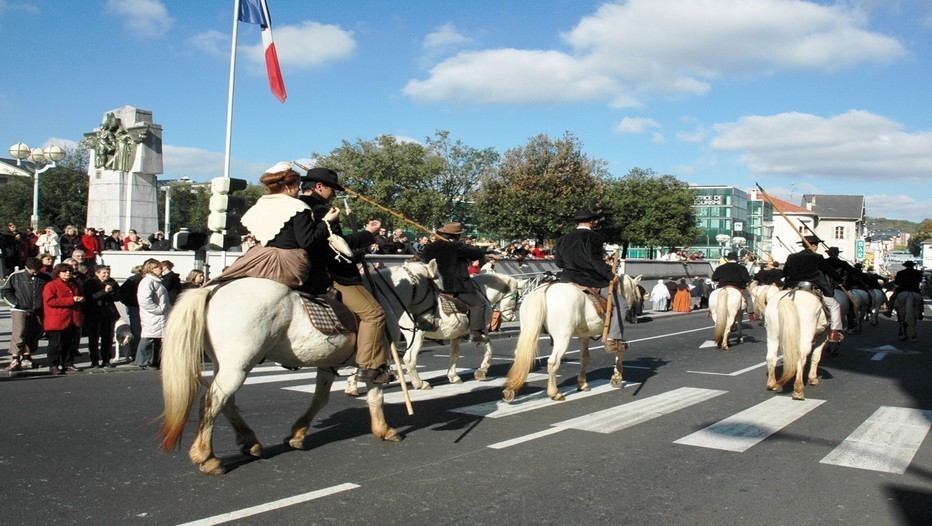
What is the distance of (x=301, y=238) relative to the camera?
6.18 m

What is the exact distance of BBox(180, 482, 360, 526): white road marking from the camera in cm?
480

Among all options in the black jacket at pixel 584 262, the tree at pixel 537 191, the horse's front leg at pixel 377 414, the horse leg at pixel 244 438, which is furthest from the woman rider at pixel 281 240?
the tree at pixel 537 191

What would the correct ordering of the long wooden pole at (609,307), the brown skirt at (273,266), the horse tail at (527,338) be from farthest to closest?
Answer: the long wooden pole at (609,307) < the horse tail at (527,338) < the brown skirt at (273,266)

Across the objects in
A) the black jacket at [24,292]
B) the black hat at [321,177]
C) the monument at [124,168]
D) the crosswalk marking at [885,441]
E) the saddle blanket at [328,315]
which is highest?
the monument at [124,168]

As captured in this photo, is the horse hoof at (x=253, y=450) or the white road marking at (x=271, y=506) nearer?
the white road marking at (x=271, y=506)

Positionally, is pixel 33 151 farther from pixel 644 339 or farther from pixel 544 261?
pixel 644 339

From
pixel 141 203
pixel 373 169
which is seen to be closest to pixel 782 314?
pixel 141 203

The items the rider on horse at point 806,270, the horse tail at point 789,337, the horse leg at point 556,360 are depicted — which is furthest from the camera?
the rider on horse at point 806,270

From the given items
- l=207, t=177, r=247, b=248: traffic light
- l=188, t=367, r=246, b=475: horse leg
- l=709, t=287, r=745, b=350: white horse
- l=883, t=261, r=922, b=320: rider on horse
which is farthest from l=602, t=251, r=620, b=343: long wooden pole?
l=883, t=261, r=922, b=320: rider on horse

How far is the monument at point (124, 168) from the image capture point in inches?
1014

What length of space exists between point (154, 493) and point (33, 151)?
2916 cm

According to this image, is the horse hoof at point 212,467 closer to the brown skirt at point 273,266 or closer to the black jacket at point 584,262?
the brown skirt at point 273,266

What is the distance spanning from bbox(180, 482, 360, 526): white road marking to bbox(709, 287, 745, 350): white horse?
487 inches

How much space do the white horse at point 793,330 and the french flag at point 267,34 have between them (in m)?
15.1
